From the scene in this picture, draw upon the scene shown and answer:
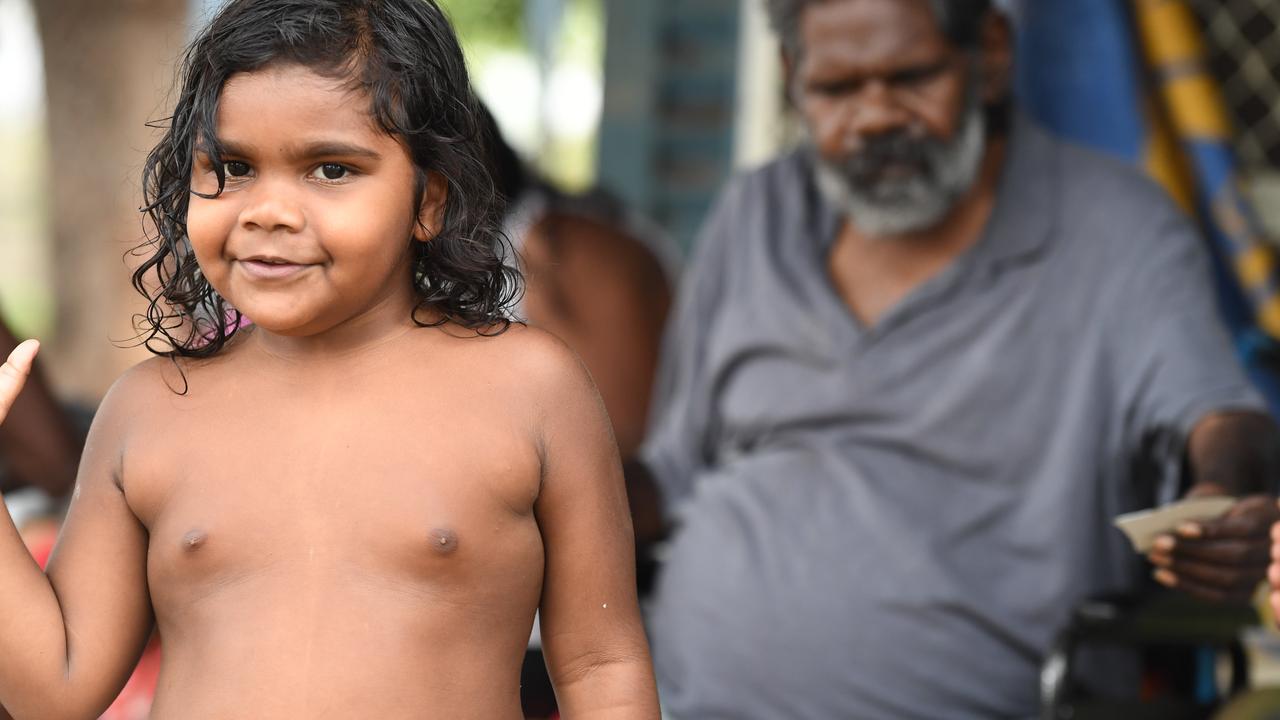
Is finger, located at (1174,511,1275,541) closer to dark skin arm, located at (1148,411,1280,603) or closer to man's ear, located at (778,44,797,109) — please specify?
dark skin arm, located at (1148,411,1280,603)

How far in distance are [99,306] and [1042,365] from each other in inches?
218

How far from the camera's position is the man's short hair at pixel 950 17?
273cm

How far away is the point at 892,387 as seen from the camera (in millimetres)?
2668

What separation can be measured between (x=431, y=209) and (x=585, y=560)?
39cm

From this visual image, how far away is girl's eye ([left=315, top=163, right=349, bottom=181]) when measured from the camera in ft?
4.19

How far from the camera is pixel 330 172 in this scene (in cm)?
128

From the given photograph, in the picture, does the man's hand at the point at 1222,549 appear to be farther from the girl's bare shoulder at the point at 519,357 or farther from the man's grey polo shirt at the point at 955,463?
the girl's bare shoulder at the point at 519,357

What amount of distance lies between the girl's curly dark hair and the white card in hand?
90 centimetres

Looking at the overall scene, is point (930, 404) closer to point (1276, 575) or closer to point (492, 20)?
point (1276, 575)

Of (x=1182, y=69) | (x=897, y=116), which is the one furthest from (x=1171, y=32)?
(x=897, y=116)

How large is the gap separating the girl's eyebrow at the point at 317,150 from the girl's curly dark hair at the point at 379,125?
0.02 meters

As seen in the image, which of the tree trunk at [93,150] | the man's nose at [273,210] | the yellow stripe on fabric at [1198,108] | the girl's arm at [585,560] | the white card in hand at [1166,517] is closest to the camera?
the man's nose at [273,210]

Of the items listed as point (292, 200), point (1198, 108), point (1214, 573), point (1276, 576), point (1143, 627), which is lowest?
point (1143, 627)

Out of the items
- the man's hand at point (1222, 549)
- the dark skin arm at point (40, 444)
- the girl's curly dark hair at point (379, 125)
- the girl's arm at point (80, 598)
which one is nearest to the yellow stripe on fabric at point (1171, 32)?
the man's hand at point (1222, 549)
